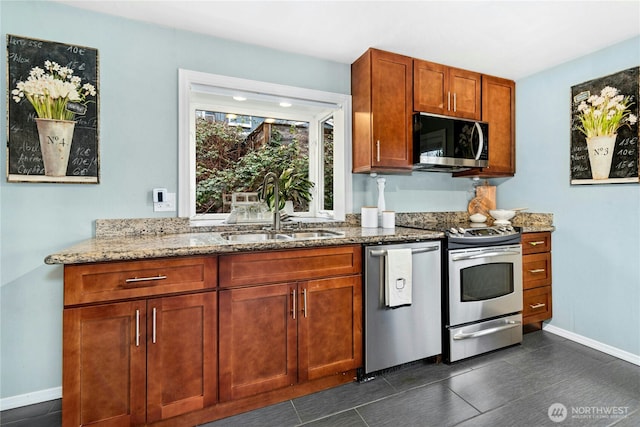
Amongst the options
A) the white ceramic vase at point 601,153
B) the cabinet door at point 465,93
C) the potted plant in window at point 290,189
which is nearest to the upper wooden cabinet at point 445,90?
the cabinet door at point 465,93

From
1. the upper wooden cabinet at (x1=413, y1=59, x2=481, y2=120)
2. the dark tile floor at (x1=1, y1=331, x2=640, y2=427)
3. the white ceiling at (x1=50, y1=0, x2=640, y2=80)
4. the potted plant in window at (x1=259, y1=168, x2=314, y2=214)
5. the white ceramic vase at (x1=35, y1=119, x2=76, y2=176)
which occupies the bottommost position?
the dark tile floor at (x1=1, y1=331, x2=640, y2=427)

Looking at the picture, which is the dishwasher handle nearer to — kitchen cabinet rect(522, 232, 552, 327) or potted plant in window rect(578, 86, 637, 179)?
kitchen cabinet rect(522, 232, 552, 327)

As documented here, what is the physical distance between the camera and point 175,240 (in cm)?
182

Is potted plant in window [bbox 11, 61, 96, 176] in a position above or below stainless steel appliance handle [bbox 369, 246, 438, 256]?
above

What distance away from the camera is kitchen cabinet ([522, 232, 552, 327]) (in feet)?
8.96

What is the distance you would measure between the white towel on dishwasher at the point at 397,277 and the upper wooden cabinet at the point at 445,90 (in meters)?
1.33

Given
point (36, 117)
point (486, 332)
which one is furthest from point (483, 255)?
point (36, 117)

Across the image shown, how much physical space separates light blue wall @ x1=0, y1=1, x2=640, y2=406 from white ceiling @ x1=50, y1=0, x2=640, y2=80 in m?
0.13

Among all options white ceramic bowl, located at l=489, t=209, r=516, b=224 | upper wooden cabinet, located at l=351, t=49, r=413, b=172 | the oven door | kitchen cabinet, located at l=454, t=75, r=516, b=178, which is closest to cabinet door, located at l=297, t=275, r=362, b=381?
the oven door

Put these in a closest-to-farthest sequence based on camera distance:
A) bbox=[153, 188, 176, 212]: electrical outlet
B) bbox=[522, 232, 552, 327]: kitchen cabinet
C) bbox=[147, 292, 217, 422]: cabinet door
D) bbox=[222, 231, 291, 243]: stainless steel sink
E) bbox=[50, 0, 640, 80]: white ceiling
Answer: bbox=[147, 292, 217, 422]: cabinet door, bbox=[50, 0, 640, 80]: white ceiling, bbox=[153, 188, 176, 212]: electrical outlet, bbox=[222, 231, 291, 243]: stainless steel sink, bbox=[522, 232, 552, 327]: kitchen cabinet

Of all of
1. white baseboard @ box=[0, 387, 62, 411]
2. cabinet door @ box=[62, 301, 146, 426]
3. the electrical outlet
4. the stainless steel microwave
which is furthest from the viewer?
the stainless steel microwave

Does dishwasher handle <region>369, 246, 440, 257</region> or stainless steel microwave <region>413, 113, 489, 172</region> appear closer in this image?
dishwasher handle <region>369, 246, 440, 257</region>

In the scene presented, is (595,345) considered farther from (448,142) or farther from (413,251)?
(448,142)

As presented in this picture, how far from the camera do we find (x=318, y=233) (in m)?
2.45
